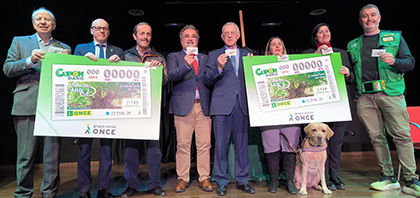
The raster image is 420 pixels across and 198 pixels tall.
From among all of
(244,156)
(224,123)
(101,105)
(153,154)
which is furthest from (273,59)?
(101,105)

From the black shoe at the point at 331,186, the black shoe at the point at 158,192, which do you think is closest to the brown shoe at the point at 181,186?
the black shoe at the point at 158,192

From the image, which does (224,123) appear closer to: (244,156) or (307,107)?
(244,156)

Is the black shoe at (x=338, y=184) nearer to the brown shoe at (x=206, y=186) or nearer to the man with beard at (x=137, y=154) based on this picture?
the brown shoe at (x=206, y=186)

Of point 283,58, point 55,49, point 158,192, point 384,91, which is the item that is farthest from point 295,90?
point 55,49

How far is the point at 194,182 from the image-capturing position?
132 inches

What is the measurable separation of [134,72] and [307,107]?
1861 mm

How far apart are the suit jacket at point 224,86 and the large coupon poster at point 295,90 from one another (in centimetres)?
11

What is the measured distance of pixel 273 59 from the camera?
9.22 feet

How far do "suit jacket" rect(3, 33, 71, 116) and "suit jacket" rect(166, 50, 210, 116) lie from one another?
4.31ft

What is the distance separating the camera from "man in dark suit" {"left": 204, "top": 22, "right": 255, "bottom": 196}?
9.00ft

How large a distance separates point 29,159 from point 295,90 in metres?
2.79

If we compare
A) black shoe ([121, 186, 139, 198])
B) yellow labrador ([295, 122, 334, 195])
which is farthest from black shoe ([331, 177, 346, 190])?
black shoe ([121, 186, 139, 198])

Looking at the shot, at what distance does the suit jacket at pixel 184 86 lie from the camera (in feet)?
9.11

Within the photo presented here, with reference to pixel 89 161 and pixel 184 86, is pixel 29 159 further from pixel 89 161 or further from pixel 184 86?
pixel 184 86
